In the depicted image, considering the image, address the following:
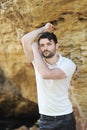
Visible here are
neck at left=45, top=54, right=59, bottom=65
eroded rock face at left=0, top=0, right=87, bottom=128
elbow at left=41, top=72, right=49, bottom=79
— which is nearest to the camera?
elbow at left=41, top=72, right=49, bottom=79

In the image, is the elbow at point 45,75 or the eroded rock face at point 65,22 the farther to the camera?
the eroded rock face at point 65,22

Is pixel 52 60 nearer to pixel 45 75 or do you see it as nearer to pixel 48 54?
pixel 48 54

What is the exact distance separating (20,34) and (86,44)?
1.01m

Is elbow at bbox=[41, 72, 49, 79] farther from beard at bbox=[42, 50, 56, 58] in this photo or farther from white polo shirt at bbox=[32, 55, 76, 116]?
beard at bbox=[42, 50, 56, 58]

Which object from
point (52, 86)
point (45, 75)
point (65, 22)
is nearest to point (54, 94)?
point (52, 86)

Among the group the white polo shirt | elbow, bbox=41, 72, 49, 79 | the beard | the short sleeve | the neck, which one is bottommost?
the white polo shirt

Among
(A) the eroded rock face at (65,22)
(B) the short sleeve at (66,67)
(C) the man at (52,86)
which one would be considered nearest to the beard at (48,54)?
(C) the man at (52,86)

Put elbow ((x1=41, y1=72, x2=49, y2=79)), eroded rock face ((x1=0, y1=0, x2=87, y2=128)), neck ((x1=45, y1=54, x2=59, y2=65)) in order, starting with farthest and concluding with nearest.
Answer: eroded rock face ((x1=0, y1=0, x2=87, y2=128)) → neck ((x1=45, y1=54, x2=59, y2=65)) → elbow ((x1=41, y1=72, x2=49, y2=79))

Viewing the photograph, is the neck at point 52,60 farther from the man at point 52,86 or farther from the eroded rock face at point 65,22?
the eroded rock face at point 65,22

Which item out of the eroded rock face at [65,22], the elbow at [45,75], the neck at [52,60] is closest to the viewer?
the elbow at [45,75]

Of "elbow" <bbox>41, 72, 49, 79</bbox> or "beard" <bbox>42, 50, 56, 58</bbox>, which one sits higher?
"beard" <bbox>42, 50, 56, 58</bbox>

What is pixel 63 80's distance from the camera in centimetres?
291

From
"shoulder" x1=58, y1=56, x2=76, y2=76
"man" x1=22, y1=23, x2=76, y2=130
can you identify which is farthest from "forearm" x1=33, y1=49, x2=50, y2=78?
"shoulder" x1=58, y1=56, x2=76, y2=76

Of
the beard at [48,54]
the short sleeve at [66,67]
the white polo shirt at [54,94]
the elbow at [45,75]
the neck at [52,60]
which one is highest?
the beard at [48,54]
